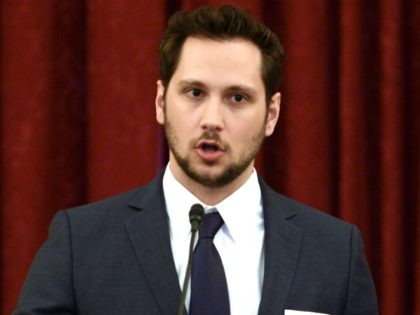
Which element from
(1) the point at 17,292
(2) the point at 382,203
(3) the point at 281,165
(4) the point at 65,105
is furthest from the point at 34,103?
(2) the point at 382,203

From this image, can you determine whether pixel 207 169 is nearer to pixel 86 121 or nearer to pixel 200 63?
pixel 200 63

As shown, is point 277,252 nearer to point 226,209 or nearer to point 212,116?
point 226,209

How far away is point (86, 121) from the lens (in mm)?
2029

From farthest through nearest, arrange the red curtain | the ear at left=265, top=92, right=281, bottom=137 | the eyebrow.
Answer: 1. the red curtain
2. the ear at left=265, top=92, right=281, bottom=137
3. the eyebrow

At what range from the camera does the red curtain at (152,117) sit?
→ 1999mm

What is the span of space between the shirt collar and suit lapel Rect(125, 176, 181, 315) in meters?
0.02

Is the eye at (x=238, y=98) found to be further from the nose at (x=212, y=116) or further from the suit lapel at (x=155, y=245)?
the suit lapel at (x=155, y=245)

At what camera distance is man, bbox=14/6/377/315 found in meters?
1.39

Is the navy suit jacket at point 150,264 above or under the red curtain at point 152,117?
under

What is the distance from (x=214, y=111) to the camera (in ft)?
4.71

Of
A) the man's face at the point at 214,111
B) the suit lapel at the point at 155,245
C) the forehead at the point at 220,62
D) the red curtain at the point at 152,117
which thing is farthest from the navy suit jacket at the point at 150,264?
the red curtain at the point at 152,117

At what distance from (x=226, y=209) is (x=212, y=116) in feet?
0.60

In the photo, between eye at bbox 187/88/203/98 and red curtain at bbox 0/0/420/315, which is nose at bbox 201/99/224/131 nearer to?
eye at bbox 187/88/203/98

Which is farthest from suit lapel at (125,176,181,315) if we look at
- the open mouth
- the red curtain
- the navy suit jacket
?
the red curtain
